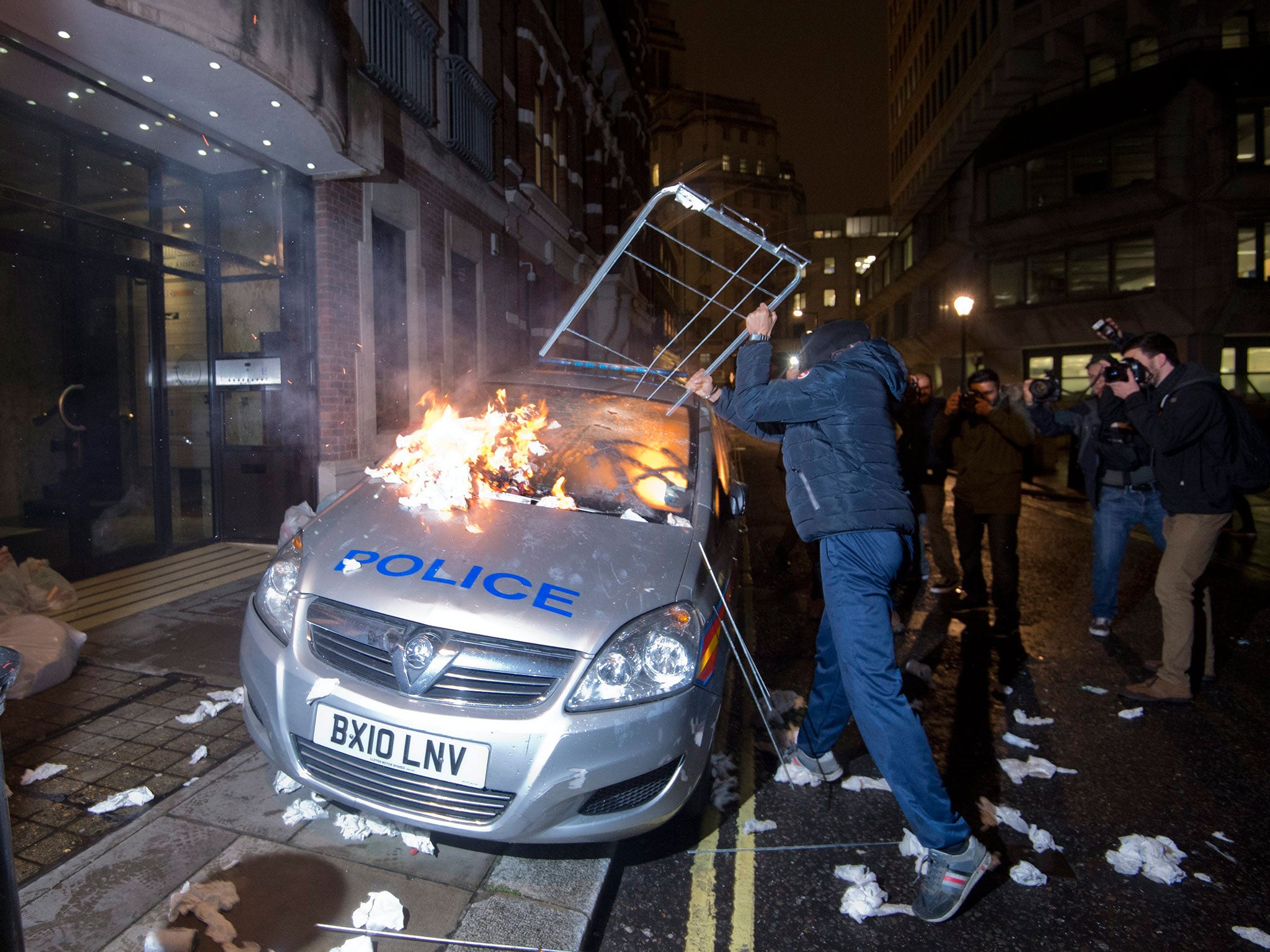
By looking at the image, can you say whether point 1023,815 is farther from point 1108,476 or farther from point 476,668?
point 1108,476

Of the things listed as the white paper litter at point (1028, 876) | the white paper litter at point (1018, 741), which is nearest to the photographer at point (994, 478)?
the white paper litter at point (1018, 741)

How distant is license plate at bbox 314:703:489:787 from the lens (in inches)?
89.3

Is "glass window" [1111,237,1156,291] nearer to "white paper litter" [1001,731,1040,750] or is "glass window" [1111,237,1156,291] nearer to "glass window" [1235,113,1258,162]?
"glass window" [1235,113,1258,162]

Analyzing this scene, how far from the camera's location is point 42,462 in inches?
232

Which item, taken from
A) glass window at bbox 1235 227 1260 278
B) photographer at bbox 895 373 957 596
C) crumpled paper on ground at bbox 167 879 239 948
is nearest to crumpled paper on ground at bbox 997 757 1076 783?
photographer at bbox 895 373 957 596

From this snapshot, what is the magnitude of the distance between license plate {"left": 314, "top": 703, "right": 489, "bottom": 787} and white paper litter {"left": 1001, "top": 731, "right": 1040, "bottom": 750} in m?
2.87

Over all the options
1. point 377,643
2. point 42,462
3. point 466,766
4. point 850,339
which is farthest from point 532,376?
point 42,462

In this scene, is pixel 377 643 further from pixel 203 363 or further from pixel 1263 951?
pixel 203 363

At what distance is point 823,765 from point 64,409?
635cm

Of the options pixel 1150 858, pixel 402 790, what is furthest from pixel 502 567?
pixel 1150 858

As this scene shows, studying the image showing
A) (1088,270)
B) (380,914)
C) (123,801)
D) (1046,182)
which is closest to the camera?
(380,914)

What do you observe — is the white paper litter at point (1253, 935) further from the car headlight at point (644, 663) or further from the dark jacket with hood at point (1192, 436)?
the dark jacket with hood at point (1192, 436)

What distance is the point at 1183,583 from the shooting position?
421 centimetres

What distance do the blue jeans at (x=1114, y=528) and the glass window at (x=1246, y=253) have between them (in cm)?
2214
